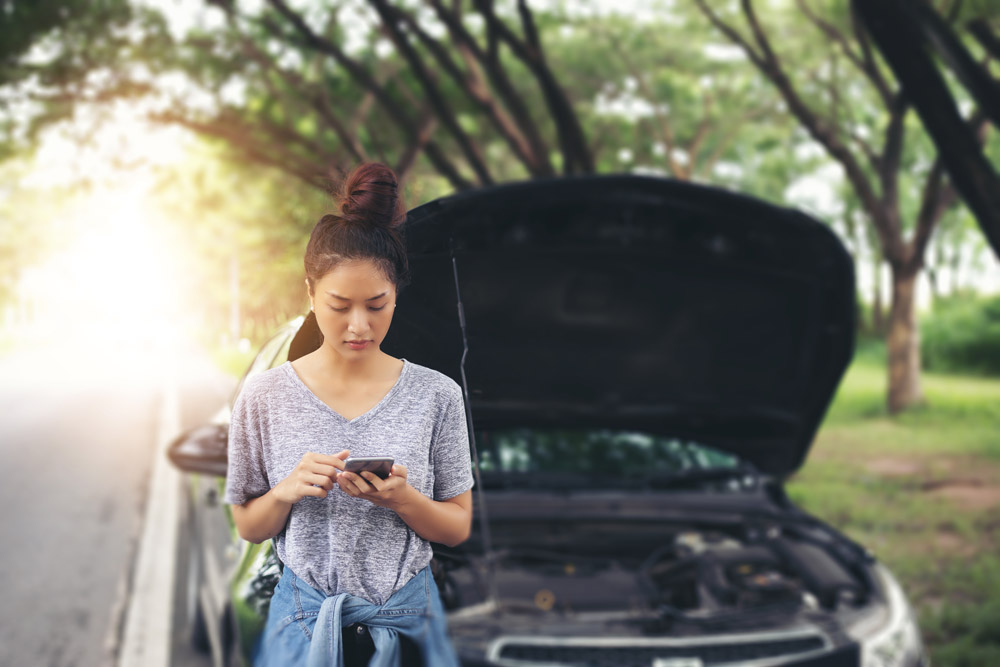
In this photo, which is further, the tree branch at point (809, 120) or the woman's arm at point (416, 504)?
the tree branch at point (809, 120)

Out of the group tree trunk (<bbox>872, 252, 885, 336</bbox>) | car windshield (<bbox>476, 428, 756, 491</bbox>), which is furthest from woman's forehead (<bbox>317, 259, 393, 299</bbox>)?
tree trunk (<bbox>872, 252, 885, 336</bbox>)

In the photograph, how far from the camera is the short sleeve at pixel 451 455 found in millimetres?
964

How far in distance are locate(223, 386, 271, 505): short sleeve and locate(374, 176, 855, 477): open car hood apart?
0.98 metres

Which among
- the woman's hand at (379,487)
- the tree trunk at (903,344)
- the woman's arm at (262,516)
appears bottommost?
the woman's arm at (262,516)

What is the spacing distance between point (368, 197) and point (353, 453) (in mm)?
258

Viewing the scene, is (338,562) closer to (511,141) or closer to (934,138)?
(934,138)

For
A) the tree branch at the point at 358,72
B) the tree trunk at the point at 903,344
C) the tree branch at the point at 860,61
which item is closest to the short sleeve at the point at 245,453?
the tree branch at the point at 358,72

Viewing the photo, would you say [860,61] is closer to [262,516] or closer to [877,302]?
[262,516]

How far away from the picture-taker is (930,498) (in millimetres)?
10367

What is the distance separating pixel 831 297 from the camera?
11.2 feet

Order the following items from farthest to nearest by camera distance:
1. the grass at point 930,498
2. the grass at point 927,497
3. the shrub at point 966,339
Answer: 1. the shrub at point 966,339
2. the grass at point 930,498
3. the grass at point 927,497

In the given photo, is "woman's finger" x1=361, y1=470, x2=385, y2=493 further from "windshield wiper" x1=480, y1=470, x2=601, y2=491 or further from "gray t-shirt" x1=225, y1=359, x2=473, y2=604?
"windshield wiper" x1=480, y1=470, x2=601, y2=491

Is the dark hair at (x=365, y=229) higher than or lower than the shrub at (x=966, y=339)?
lower

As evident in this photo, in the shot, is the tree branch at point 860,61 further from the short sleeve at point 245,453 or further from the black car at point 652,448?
the short sleeve at point 245,453
